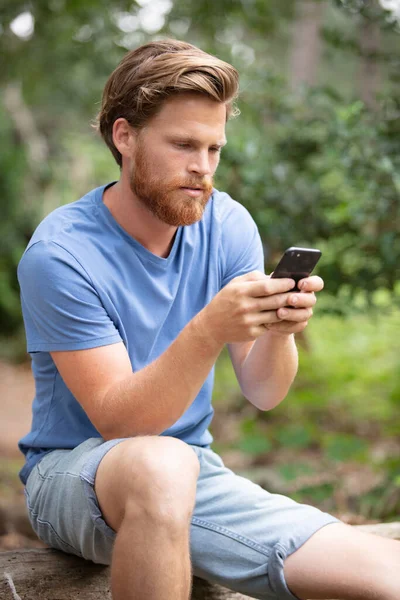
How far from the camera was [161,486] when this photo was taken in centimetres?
176

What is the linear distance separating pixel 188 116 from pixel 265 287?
0.66 meters

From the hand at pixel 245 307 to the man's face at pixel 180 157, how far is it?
16.7 inches

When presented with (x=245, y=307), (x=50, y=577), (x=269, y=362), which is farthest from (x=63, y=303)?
(x=50, y=577)

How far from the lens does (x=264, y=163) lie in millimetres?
3967

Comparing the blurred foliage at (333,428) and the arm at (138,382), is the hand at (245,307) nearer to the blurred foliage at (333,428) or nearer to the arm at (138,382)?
the arm at (138,382)

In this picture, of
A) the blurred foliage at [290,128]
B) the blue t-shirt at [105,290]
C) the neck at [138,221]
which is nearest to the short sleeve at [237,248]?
the blue t-shirt at [105,290]

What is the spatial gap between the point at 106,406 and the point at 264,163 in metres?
2.32

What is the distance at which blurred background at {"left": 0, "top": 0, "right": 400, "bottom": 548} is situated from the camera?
140 inches

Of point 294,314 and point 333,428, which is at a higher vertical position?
point 294,314

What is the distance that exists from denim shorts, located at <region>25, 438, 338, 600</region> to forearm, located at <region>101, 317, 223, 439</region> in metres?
0.09

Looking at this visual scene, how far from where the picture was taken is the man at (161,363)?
1850mm

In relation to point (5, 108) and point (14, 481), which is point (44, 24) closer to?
point (14, 481)

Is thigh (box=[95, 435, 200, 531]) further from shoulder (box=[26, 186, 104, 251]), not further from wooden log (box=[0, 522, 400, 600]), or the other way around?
shoulder (box=[26, 186, 104, 251])

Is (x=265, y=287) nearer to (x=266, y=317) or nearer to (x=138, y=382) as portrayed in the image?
(x=266, y=317)
